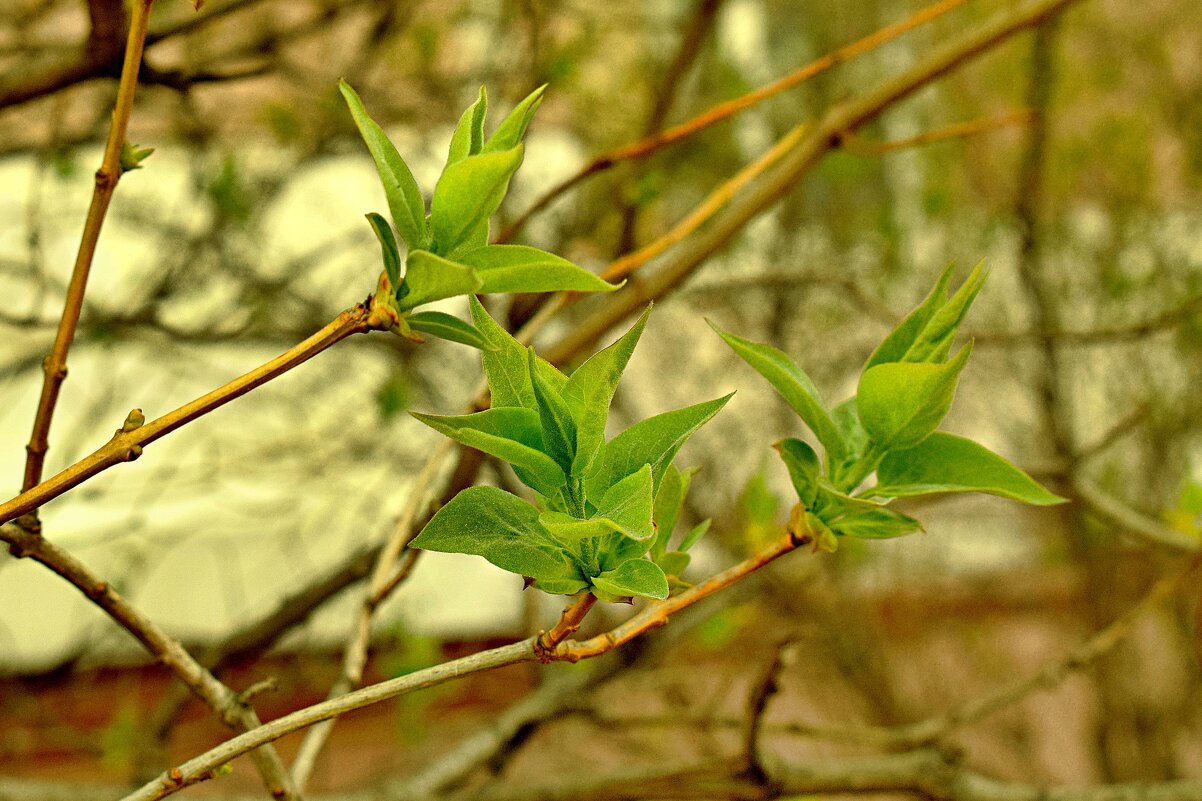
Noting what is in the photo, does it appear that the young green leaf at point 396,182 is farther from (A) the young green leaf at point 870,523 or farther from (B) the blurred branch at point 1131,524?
(B) the blurred branch at point 1131,524

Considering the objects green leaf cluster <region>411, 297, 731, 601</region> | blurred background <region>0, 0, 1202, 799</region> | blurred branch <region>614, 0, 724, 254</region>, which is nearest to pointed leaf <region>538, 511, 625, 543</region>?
green leaf cluster <region>411, 297, 731, 601</region>

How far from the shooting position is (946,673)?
6.56ft

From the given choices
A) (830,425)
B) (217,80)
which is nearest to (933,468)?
(830,425)

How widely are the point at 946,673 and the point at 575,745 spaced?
786mm

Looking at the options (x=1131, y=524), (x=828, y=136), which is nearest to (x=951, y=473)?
(x=828, y=136)

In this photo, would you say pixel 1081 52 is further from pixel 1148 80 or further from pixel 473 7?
pixel 473 7

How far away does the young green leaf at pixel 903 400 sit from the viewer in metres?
0.23

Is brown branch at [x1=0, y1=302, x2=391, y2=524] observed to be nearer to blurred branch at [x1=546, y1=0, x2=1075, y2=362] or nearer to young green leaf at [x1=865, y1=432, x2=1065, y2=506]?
young green leaf at [x1=865, y1=432, x2=1065, y2=506]

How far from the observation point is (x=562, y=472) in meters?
0.22

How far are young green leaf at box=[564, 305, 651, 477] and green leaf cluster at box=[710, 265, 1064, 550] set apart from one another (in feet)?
0.10

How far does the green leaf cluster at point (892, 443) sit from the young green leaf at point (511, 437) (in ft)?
0.16

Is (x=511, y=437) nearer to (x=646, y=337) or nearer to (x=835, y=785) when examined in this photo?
(x=835, y=785)

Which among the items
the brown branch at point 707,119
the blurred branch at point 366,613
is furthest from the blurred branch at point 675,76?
the blurred branch at point 366,613

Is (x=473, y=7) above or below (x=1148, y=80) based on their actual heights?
above
